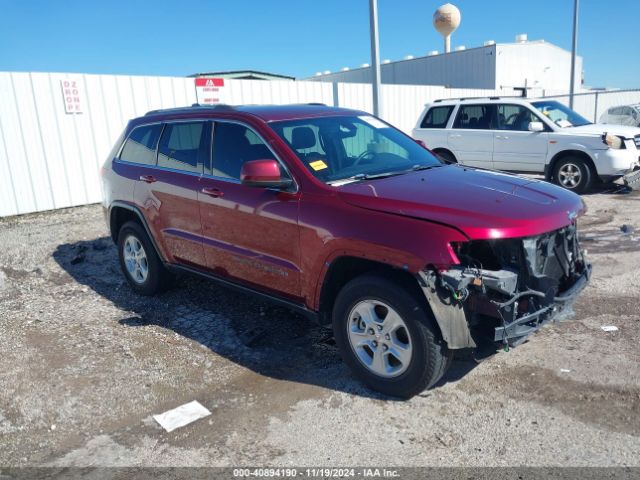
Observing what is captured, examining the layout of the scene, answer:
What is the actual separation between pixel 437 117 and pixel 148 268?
8.14 m

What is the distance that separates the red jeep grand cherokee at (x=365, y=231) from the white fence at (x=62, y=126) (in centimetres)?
645

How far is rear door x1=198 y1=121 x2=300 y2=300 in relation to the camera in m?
3.88

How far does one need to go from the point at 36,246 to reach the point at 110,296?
2.91m

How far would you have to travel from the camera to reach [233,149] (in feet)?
14.6

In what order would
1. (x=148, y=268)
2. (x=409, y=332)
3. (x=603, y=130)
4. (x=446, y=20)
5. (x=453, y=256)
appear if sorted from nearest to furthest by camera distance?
(x=453, y=256)
(x=409, y=332)
(x=148, y=268)
(x=603, y=130)
(x=446, y=20)

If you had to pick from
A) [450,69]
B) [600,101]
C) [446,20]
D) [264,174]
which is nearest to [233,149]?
[264,174]

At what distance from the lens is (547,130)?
1040 centimetres

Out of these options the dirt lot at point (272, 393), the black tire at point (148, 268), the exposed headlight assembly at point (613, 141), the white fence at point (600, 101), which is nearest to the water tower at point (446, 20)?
the white fence at point (600, 101)

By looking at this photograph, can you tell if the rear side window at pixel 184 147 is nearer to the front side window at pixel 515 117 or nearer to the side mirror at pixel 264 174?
the side mirror at pixel 264 174

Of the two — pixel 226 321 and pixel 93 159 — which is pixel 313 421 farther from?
pixel 93 159

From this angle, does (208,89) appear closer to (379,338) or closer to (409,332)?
(379,338)

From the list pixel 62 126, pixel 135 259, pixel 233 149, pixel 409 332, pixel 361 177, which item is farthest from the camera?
pixel 62 126

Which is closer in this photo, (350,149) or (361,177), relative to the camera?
(361,177)

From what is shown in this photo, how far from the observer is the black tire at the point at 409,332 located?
320 cm
